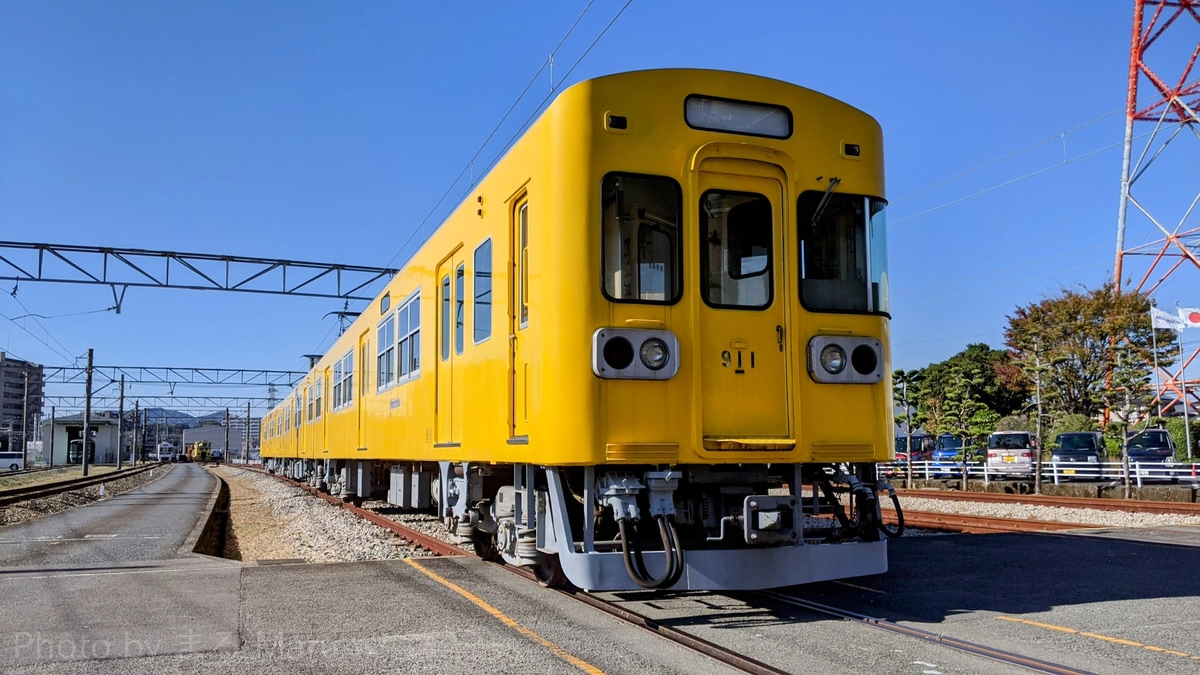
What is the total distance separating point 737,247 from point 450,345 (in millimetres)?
3230

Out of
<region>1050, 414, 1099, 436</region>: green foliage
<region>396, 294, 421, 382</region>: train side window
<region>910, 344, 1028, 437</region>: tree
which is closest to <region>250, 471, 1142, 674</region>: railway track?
<region>396, 294, 421, 382</region>: train side window

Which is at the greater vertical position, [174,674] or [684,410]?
[684,410]

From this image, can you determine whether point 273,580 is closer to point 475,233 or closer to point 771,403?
point 475,233

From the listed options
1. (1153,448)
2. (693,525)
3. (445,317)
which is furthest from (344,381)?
(1153,448)

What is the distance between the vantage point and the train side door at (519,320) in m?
6.48

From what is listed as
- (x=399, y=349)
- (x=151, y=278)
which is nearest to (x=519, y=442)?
(x=399, y=349)

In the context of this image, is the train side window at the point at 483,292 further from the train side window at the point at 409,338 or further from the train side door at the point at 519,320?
the train side window at the point at 409,338

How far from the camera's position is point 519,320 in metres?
6.67

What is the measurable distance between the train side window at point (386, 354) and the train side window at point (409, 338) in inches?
14.2

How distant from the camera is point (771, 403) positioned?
6.30 metres

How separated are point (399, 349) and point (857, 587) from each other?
6275mm

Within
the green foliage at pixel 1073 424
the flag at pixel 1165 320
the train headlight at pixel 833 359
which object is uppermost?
the flag at pixel 1165 320

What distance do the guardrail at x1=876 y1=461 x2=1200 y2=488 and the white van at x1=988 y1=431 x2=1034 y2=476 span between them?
0.03 m

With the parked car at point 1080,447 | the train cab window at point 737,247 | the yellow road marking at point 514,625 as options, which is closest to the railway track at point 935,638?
the yellow road marking at point 514,625
